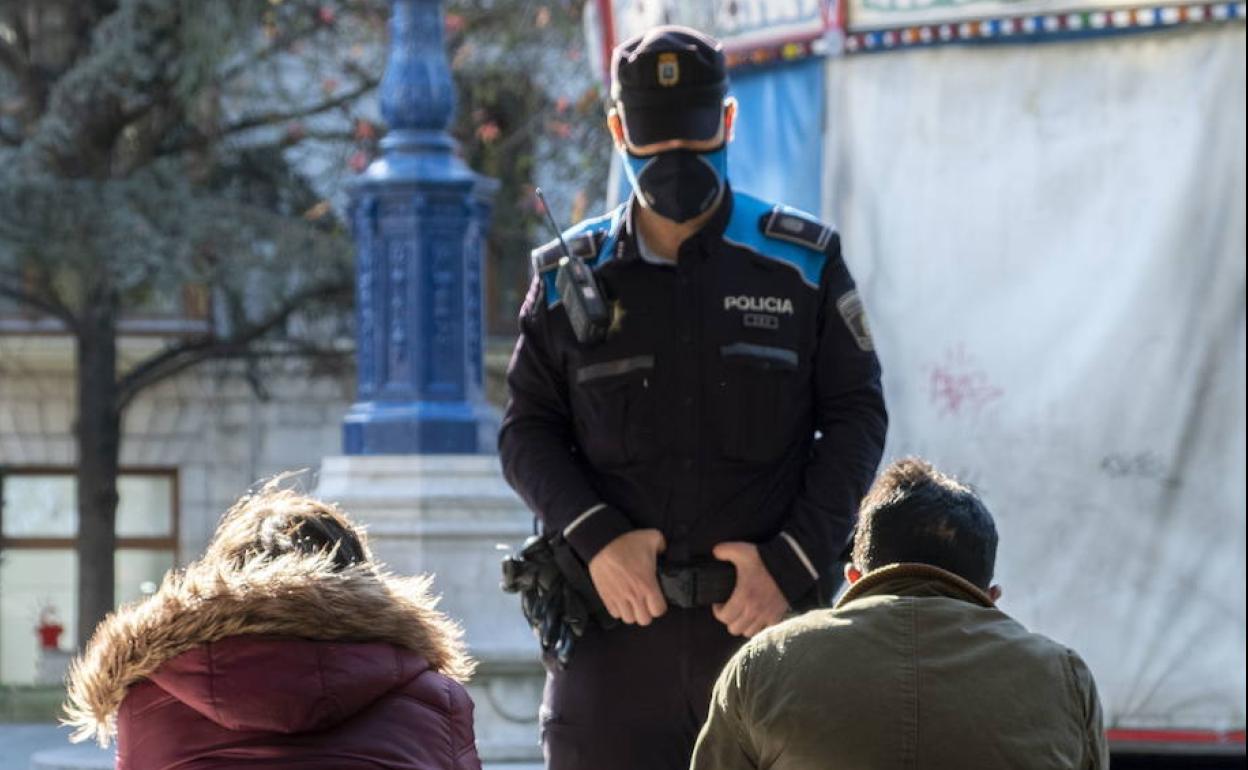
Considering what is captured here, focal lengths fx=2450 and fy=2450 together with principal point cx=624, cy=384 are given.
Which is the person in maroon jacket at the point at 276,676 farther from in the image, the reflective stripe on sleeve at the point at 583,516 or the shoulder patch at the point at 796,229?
the shoulder patch at the point at 796,229

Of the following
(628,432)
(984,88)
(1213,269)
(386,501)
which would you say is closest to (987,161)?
(984,88)

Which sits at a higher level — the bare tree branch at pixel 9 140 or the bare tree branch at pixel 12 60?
the bare tree branch at pixel 12 60

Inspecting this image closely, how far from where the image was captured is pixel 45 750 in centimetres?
1091

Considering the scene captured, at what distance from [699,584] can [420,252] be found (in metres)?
5.78

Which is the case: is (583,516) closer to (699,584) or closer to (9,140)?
(699,584)

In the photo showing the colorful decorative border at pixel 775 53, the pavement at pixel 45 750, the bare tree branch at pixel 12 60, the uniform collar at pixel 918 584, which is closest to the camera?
the uniform collar at pixel 918 584

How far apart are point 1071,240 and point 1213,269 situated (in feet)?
1.43

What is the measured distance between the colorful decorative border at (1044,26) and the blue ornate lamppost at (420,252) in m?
2.37

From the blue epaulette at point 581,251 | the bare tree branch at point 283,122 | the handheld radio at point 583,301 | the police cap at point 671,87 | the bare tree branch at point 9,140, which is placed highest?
the bare tree branch at point 283,122

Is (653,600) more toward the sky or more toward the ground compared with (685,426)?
more toward the ground

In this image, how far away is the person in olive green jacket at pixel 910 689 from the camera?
316 cm

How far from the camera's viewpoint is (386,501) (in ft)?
29.1

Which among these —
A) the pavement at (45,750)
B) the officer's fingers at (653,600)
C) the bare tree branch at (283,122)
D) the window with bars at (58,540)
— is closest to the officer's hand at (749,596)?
the officer's fingers at (653,600)

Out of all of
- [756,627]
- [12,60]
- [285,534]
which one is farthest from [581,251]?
[12,60]
